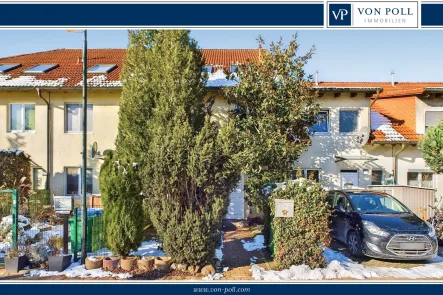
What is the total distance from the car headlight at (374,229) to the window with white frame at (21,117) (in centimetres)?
1262

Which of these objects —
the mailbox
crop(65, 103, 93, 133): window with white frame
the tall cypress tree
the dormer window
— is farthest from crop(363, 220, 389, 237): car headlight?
the dormer window

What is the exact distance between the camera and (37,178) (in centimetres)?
1392

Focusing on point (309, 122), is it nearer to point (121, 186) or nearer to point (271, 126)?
point (271, 126)

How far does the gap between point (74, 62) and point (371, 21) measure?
45.7 ft

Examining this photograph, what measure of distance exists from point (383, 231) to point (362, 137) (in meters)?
6.29

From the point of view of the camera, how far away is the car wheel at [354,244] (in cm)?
833

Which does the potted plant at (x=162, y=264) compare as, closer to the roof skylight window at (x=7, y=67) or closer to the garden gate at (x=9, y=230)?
the garden gate at (x=9, y=230)

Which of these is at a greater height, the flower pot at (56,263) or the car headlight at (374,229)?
the car headlight at (374,229)

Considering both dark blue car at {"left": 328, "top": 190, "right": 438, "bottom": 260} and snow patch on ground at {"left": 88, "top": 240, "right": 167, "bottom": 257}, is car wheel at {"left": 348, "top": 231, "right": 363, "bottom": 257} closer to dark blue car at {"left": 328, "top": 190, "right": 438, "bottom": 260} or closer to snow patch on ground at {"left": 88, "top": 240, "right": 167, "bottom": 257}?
dark blue car at {"left": 328, "top": 190, "right": 438, "bottom": 260}

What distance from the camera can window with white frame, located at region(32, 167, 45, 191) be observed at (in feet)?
45.4

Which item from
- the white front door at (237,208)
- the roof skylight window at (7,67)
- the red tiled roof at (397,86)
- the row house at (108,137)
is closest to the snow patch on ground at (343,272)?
the white front door at (237,208)

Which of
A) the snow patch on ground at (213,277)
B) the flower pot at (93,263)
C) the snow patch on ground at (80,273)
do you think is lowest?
the snow patch on ground at (213,277)

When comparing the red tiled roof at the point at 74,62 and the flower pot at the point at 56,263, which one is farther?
the red tiled roof at the point at 74,62

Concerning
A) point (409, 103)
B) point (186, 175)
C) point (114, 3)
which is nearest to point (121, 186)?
point (186, 175)
